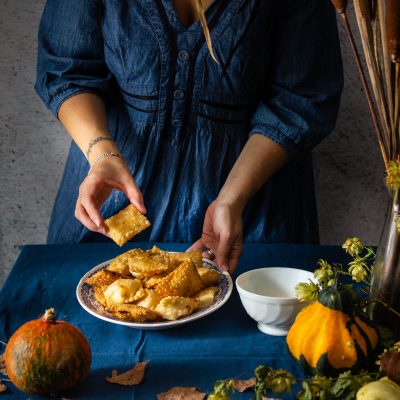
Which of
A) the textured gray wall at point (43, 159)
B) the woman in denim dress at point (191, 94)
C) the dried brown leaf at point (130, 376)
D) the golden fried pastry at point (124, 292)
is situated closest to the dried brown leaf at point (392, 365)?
the dried brown leaf at point (130, 376)

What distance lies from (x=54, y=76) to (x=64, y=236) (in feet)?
1.40

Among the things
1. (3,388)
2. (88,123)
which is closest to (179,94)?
(88,123)

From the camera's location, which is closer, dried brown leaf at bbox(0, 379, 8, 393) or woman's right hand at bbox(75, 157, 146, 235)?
dried brown leaf at bbox(0, 379, 8, 393)

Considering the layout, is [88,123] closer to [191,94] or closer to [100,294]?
[191,94]

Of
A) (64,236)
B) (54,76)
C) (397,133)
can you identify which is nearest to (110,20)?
(54,76)

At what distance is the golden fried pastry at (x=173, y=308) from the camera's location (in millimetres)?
1048

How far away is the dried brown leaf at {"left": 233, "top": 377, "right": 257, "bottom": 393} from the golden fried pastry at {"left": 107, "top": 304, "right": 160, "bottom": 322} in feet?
0.70

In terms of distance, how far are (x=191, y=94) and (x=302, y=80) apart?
291 mm

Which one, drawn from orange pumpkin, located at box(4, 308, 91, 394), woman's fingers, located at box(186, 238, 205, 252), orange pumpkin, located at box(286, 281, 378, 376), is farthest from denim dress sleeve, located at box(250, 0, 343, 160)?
orange pumpkin, located at box(4, 308, 91, 394)

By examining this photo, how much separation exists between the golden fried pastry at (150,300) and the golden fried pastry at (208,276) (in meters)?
0.13

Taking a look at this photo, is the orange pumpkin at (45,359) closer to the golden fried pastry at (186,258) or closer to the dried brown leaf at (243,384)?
the dried brown leaf at (243,384)

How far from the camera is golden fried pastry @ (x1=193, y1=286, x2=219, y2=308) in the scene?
1120 mm

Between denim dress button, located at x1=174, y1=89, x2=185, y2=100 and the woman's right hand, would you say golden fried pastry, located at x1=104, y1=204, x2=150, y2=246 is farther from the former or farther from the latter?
denim dress button, located at x1=174, y1=89, x2=185, y2=100

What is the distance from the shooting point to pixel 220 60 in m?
1.54
